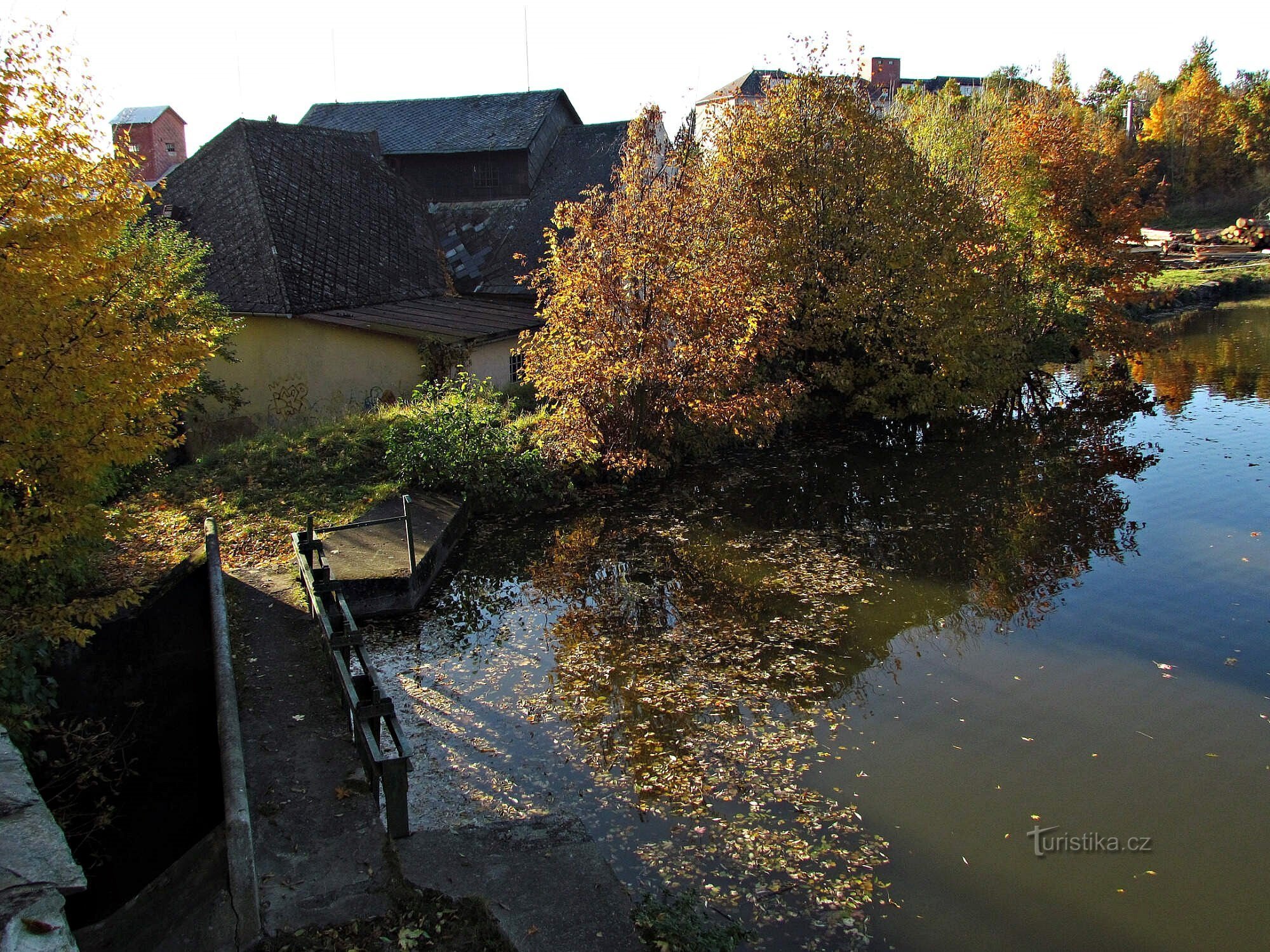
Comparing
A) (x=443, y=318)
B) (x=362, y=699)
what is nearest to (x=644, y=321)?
(x=443, y=318)

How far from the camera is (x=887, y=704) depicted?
8625 mm

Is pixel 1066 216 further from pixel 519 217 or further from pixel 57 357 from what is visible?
pixel 57 357

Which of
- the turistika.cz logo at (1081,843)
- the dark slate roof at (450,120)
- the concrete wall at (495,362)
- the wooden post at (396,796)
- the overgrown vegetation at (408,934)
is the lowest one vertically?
the turistika.cz logo at (1081,843)

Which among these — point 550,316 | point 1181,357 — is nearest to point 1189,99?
point 1181,357

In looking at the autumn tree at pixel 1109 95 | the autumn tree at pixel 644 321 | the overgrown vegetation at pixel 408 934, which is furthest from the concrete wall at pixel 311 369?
the autumn tree at pixel 1109 95

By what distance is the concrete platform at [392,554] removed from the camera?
10.9m

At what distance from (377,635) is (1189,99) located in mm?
76142

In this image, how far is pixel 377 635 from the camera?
34.5 feet

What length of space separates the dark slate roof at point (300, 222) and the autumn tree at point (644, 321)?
7464mm

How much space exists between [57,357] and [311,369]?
1439cm

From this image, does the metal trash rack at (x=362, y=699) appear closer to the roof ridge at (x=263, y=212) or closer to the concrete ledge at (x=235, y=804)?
the concrete ledge at (x=235, y=804)

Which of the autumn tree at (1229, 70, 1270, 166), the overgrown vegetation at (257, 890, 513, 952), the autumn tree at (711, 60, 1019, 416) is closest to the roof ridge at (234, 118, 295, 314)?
the autumn tree at (711, 60, 1019, 416)

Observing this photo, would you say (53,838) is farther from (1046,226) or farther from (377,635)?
(1046,226)

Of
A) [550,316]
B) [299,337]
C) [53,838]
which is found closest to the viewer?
[53,838]
